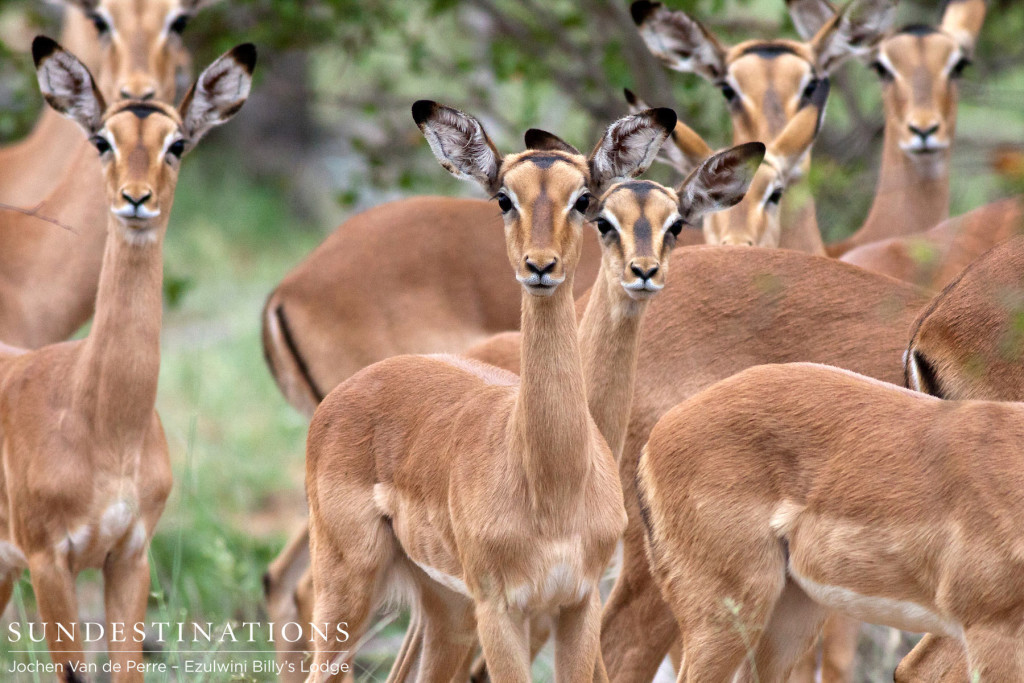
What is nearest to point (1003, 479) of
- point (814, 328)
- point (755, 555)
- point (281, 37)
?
point (755, 555)

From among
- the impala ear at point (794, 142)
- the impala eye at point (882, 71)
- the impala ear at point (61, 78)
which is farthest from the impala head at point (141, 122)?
the impala eye at point (882, 71)

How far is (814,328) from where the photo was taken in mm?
4961

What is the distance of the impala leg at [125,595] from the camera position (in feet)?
15.3

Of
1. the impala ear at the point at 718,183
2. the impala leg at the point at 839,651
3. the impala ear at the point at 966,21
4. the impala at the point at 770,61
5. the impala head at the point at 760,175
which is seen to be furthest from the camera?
the impala ear at the point at 966,21

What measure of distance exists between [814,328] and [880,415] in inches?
40.2

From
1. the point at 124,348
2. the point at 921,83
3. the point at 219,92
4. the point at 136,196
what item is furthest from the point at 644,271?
the point at 921,83

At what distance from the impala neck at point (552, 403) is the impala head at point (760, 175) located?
2.09 meters

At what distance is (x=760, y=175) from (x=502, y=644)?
2.69 m

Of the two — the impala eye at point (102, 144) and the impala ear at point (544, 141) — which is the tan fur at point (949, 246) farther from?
the impala eye at point (102, 144)

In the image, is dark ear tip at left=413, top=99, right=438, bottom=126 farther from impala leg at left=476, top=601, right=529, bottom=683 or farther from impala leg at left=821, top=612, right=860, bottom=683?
impala leg at left=821, top=612, right=860, bottom=683

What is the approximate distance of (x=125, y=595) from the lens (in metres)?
4.73

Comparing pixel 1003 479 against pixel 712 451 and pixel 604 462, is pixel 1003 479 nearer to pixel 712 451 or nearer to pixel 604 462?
pixel 712 451

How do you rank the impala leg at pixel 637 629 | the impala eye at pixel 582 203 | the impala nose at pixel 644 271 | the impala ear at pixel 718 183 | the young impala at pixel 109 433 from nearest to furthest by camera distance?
1. the impala eye at pixel 582 203
2. the impala nose at pixel 644 271
3. the impala ear at pixel 718 183
4. the young impala at pixel 109 433
5. the impala leg at pixel 637 629

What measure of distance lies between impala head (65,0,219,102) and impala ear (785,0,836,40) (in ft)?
9.61
